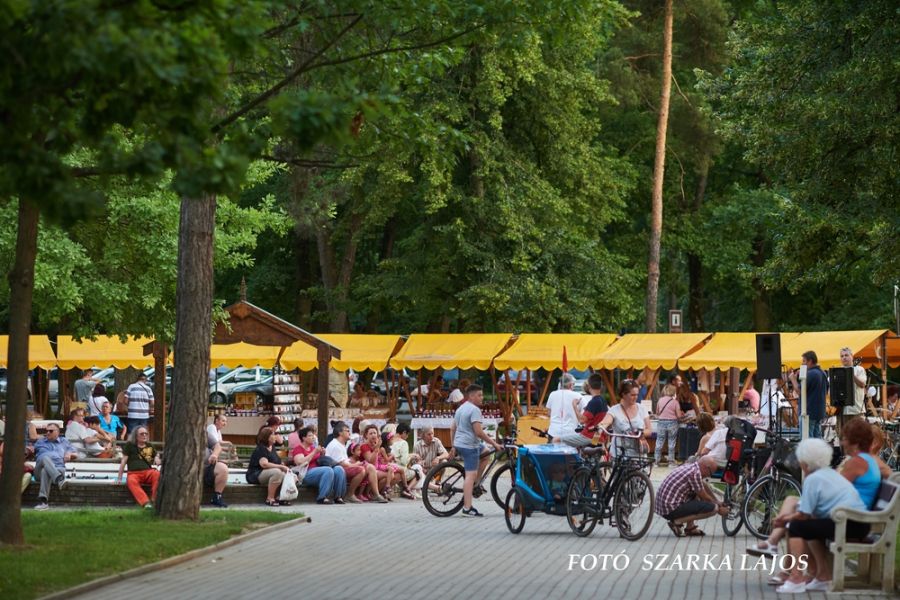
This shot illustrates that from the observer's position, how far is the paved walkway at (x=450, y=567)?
12.2m

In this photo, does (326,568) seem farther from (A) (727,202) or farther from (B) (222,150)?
(A) (727,202)

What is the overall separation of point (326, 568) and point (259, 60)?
5974 millimetres

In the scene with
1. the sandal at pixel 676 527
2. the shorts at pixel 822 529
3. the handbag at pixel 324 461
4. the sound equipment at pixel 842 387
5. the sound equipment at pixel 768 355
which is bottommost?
the sandal at pixel 676 527

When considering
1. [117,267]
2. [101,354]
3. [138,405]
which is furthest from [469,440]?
[101,354]

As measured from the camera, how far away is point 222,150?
29.5ft

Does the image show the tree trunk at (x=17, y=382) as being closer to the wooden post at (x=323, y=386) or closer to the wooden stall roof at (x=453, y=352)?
the wooden post at (x=323, y=386)

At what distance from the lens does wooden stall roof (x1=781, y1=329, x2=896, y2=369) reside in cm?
3228

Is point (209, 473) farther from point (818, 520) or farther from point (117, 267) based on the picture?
point (818, 520)

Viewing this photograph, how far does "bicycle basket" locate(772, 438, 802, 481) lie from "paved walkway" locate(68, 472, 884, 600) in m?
0.95

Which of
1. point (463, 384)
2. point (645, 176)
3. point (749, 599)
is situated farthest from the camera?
point (645, 176)

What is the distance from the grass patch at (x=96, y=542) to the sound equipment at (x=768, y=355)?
6665 mm

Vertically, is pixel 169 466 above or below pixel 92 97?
below

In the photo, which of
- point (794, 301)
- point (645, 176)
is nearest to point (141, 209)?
point (645, 176)

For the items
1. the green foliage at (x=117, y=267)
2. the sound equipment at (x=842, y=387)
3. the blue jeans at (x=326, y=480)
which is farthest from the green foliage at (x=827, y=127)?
the green foliage at (x=117, y=267)
